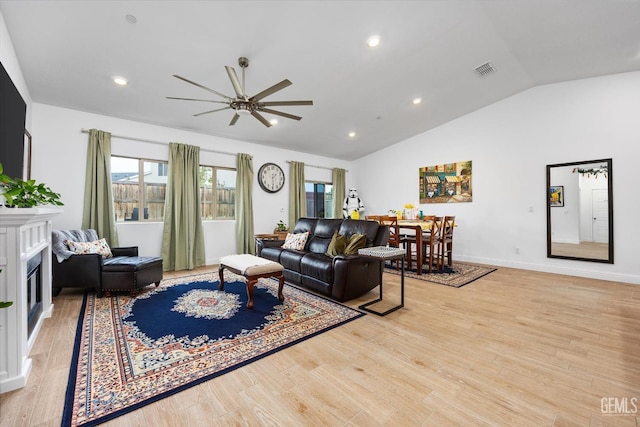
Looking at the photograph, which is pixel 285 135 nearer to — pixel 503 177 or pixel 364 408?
pixel 503 177

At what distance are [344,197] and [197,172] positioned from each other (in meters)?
4.19

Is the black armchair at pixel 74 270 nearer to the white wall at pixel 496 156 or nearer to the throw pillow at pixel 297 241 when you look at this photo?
the white wall at pixel 496 156

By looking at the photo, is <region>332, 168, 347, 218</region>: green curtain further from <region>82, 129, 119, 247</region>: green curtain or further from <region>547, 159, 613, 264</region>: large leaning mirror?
<region>82, 129, 119, 247</region>: green curtain

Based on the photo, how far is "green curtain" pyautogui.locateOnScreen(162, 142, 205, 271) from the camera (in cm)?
483

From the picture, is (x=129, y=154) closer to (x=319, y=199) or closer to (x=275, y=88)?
(x=275, y=88)

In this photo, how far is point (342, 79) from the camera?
4.04 m

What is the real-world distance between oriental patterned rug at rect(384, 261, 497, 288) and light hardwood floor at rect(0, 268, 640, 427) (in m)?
1.24

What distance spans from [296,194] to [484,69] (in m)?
4.44

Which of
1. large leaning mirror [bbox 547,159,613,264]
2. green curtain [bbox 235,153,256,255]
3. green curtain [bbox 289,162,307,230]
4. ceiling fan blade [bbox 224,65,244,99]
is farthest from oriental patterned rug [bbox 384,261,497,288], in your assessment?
ceiling fan blade [bbox 224,65,244,99]

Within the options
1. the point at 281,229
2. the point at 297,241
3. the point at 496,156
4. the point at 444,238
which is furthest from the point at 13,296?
the point at 496,156

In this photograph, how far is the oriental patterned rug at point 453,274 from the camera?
423cm

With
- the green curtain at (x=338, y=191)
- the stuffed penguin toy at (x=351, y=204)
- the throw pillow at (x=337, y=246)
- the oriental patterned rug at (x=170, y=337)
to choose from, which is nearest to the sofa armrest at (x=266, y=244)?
the oriental patterned rug at (x=170, y=337)

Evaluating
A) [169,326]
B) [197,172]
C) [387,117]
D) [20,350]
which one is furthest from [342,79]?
[20,350]

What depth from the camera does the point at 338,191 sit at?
776 centimetres
